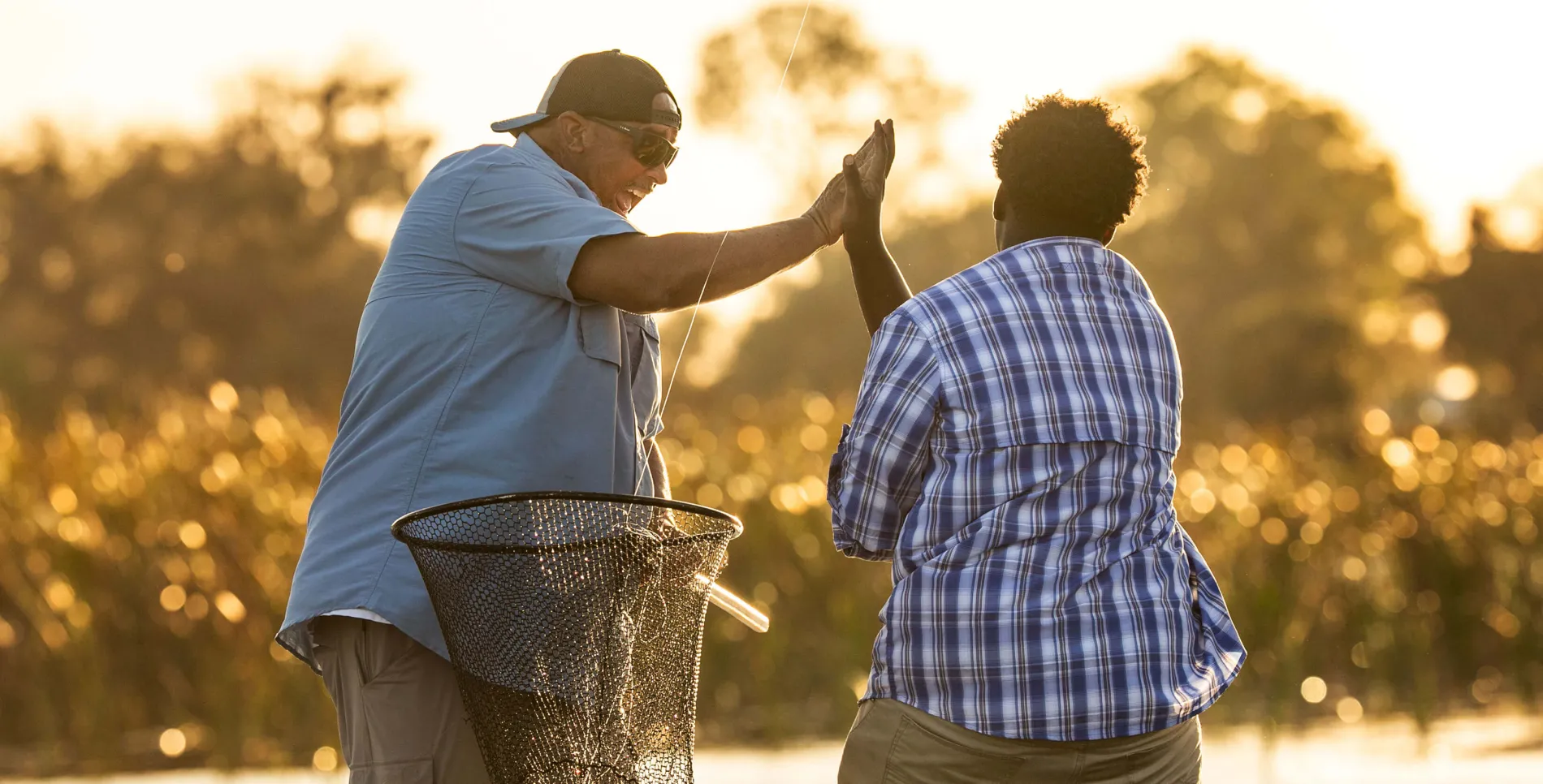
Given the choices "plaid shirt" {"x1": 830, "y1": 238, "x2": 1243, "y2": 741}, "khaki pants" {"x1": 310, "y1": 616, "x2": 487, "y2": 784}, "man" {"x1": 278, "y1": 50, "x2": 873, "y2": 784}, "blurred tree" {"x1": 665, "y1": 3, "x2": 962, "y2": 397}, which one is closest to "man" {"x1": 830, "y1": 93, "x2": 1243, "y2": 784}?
"plaid shirt" {"x1": 830, "y1": 238, "x2": 1243, "y2": 741}

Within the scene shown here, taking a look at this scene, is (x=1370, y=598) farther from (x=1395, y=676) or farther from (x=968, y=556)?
(x=968, y=556)

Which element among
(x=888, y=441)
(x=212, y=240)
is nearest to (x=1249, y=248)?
(x=212, y=240)

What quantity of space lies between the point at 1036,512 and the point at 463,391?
1.01 metres

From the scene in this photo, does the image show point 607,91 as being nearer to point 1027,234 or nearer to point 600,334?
point 600,334

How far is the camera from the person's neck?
2.72m

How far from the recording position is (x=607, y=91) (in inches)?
122

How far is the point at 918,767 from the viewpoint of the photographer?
8.52ft

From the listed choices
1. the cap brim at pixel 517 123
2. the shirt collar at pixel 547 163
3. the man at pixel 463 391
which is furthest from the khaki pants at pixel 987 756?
the cap brim at pixel 517 123

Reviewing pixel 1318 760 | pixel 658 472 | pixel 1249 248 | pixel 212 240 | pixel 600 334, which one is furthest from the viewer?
pixel 1249 248

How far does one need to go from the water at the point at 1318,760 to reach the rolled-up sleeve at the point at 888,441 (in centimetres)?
399

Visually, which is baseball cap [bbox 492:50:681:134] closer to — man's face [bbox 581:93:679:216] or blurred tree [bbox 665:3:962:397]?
man's face [bbox 581:93:679:216]

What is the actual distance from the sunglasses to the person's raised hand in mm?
375

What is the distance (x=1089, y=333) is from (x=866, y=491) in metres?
0.43

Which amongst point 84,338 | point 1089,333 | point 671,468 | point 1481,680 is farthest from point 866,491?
point 84,338
